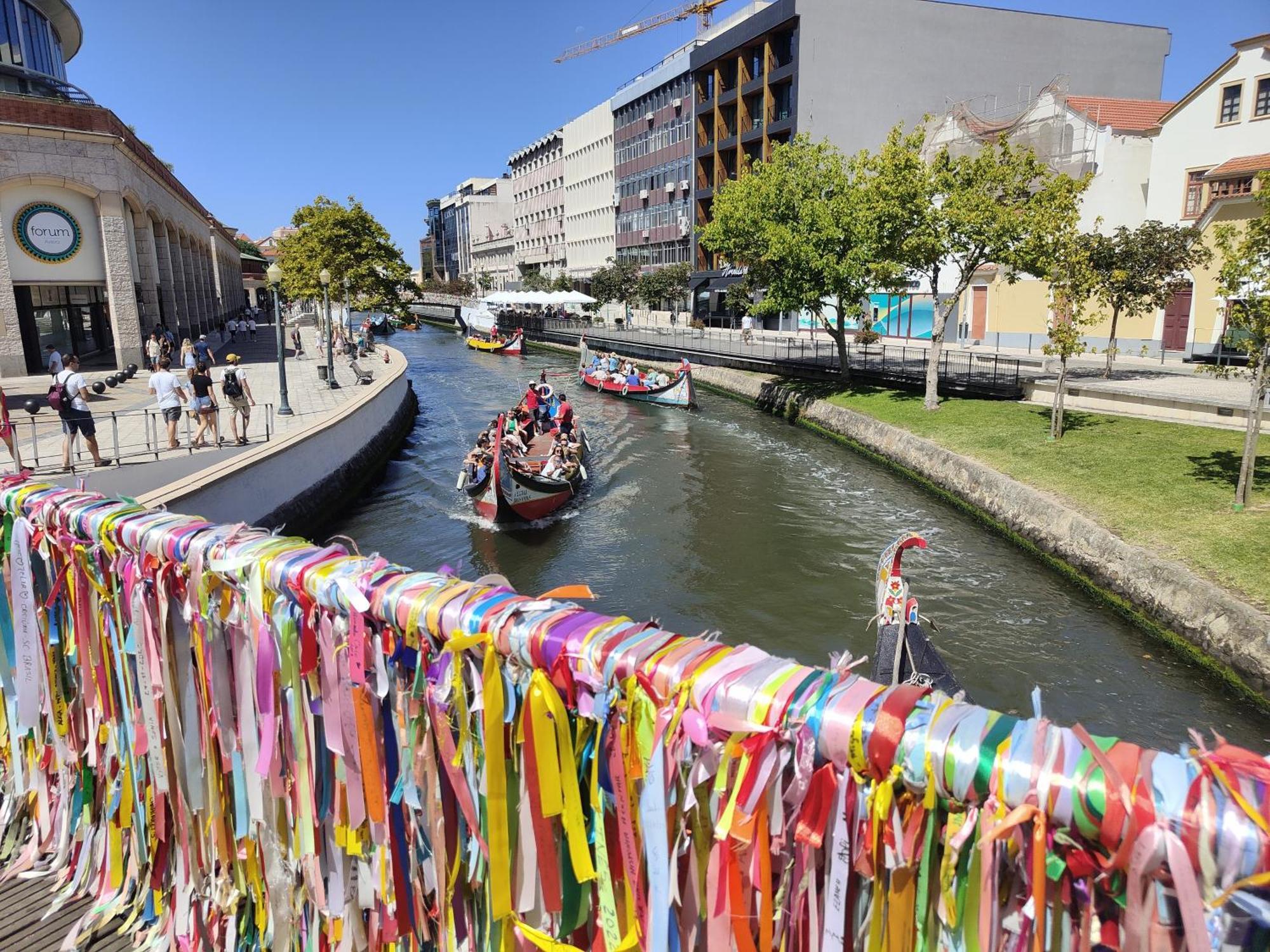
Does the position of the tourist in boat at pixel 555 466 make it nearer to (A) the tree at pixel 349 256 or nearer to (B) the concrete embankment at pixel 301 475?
(B) the concrete embankment at pixel 301 475

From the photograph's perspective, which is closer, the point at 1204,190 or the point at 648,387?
the point at 1204,190

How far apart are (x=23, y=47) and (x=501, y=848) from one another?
4026 cm

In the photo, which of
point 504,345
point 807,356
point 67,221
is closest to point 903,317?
point 807,356

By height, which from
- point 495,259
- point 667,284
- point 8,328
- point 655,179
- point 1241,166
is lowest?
point 8,328

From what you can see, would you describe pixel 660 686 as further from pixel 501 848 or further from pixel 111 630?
pixel 111 630

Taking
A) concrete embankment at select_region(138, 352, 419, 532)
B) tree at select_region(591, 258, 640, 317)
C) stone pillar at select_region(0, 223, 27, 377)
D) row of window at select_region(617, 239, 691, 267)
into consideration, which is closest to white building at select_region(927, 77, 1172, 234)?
row of window at select_region(617, 239, 691, 267)

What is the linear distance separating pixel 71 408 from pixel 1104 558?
55.4 ft

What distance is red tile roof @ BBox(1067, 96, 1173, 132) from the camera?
38938mm

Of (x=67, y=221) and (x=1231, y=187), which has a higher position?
(x=1231, y=187)

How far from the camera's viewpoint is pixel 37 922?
150 inches

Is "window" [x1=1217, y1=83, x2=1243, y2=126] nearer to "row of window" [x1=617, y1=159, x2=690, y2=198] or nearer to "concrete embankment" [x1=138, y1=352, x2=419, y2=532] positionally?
"concrete embankment" [x1=138, y1=352, x2=419, y2=532]

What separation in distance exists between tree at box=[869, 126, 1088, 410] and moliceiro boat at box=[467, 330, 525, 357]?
3633 centimetres

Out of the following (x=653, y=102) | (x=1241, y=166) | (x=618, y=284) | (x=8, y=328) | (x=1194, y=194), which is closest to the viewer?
(x=8, y=328)

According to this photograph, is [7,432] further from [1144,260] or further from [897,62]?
[897,62]
